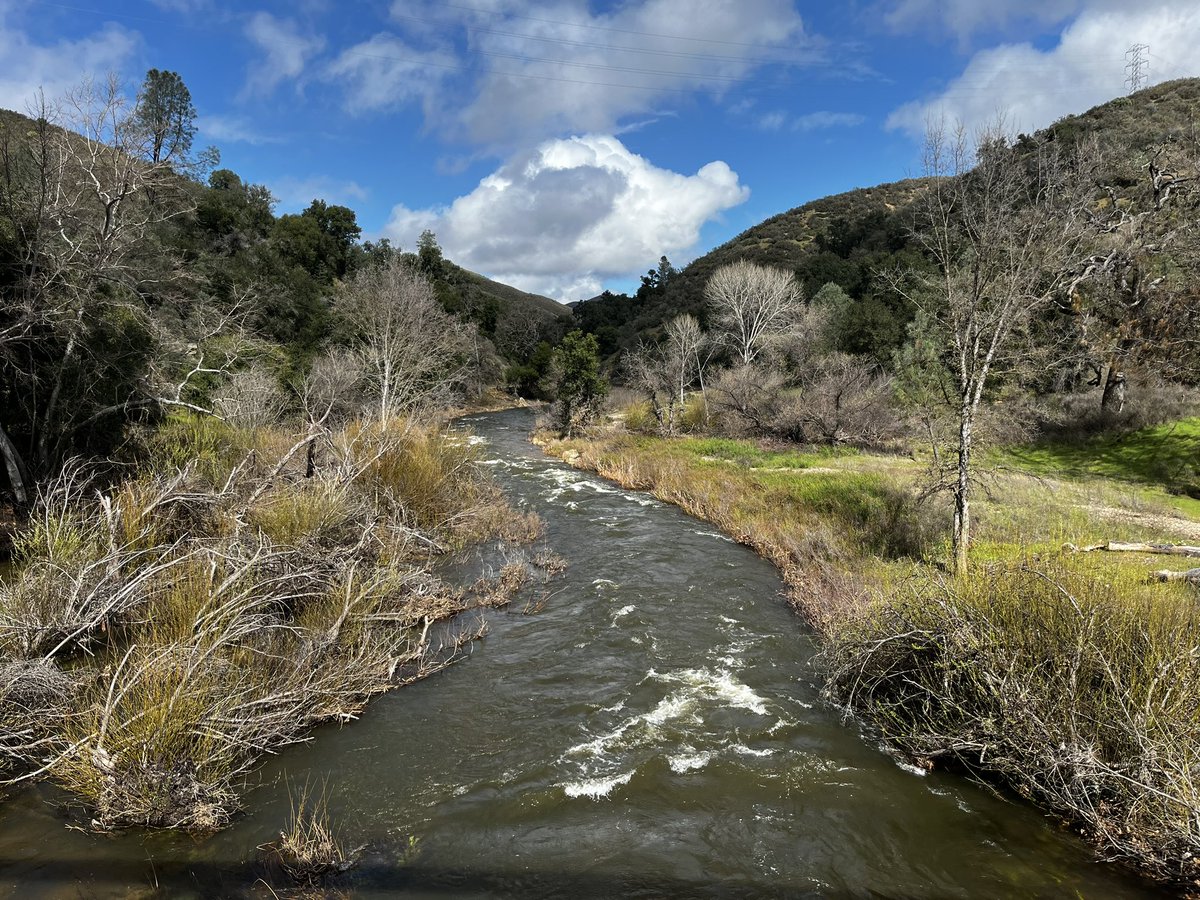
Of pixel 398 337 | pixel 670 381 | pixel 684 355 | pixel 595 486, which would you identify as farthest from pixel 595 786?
pixel 684 355

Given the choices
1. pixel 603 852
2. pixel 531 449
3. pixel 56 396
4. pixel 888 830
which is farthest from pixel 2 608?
pixel 531 449

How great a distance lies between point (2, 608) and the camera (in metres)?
5.23

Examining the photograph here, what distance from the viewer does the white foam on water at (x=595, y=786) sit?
4934 millimetres

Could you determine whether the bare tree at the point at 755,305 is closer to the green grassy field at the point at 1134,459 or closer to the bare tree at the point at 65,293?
the green grassy field at the point at 1134,459

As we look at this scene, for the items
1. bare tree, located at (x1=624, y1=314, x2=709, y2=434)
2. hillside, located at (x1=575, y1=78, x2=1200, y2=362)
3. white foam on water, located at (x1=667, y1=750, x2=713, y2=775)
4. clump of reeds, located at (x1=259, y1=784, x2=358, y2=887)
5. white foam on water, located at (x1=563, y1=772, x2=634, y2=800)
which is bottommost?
white foam on water, located at (x1=667, y1=750, x2=713, y2=775)

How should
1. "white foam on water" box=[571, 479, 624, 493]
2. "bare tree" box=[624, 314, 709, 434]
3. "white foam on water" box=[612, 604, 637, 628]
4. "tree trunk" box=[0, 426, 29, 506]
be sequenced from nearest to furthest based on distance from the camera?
"tree trunk" box=[0, 426, 29, 506] < "white foam on water" box=[612, 604, 637, 628] < "white foam on water" box=[571, 479, 624, 493] < "bare tree" box=[624, 314, 709, 434]

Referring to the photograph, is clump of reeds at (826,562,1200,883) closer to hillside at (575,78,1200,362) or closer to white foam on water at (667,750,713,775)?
white foam on water at (667,750,713,775)

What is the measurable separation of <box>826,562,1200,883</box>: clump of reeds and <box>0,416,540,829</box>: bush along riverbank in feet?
17.5

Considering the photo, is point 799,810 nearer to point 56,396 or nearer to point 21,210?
point 56,396

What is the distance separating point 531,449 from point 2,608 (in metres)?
21.2

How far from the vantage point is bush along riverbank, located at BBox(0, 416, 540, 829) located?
4.05 metres

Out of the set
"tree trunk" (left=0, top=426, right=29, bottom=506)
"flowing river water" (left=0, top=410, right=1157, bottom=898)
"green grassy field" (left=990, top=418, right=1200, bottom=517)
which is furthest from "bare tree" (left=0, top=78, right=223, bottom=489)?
"green grassy field" (left=990, top=418, right=1200, bottom=517)

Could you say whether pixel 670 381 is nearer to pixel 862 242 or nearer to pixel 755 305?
pixel 755 305

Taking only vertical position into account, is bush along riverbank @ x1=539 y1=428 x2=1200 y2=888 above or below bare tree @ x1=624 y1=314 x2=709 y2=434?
below
